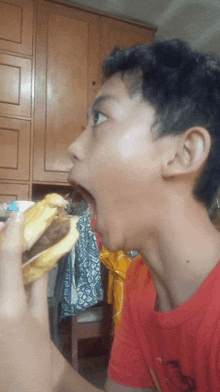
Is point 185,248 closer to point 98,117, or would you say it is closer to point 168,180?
point 168,180

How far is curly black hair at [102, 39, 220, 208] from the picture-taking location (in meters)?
0.62

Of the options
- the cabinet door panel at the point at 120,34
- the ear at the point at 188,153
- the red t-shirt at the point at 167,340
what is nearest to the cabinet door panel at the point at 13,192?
the cabinet door panel at the point at 120,34

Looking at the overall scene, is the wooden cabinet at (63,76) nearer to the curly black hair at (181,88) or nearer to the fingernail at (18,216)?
the curly black hair at (181,88)

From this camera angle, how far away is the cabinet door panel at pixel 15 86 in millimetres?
2152

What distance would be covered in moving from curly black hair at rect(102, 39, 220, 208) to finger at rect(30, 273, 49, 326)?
0.35 m

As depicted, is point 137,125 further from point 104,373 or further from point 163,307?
point 104,373

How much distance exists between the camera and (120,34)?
8.55 feet

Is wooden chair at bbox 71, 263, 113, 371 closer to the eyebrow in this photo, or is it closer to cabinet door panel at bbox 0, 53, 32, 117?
cabinet door panel at bbox 0, 53, 32, 117

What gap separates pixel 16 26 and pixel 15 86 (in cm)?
44

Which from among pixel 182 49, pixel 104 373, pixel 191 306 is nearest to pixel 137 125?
pixel 182 49

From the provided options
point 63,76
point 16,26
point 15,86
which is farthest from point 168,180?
point 16,26

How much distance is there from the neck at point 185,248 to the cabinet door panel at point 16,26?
6.78 feet

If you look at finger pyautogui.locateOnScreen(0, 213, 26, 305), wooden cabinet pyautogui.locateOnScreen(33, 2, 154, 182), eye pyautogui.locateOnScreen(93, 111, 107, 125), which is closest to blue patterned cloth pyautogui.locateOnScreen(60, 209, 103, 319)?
wooden cabinet pyautogui.locateOnScreen(33, 2, 154, 182)

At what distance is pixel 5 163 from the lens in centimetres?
211
